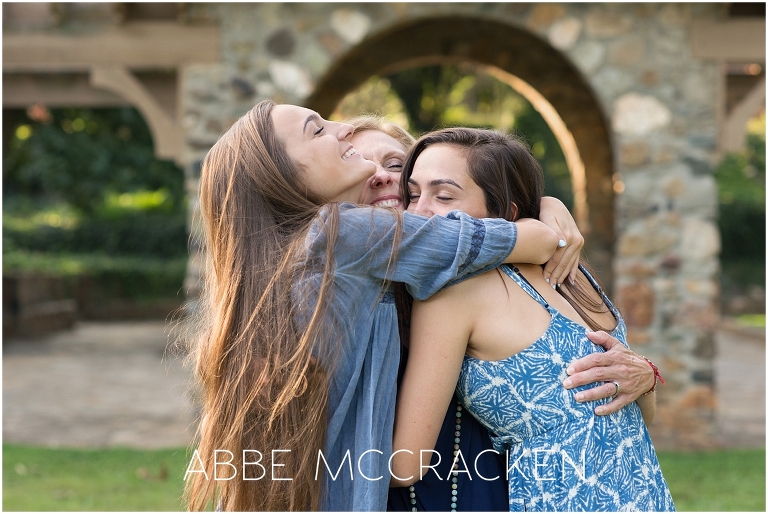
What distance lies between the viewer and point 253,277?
172cm

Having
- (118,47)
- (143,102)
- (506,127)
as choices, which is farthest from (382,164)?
(118,47)

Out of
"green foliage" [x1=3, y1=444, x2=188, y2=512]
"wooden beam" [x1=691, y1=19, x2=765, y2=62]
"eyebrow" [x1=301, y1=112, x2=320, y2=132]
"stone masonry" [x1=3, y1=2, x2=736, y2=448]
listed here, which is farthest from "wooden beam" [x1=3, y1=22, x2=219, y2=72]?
"eyebrow" [x1=301, y1=112, x2=320, y2=132]

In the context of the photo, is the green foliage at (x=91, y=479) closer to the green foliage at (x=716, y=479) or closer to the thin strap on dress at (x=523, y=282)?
the green foliage at (x=716, y=479)

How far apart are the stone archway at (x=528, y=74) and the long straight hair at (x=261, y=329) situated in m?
5.91

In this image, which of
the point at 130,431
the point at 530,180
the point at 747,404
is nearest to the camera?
the point at 530,180

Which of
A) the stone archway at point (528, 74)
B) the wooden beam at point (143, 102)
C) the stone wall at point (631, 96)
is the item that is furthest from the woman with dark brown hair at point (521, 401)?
the stone archway at point (528, 74)

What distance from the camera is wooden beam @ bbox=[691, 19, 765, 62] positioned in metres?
5.36

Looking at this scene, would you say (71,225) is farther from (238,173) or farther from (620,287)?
(238,173)

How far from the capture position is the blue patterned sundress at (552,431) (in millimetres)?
1673

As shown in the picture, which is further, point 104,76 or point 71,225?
point 71,225

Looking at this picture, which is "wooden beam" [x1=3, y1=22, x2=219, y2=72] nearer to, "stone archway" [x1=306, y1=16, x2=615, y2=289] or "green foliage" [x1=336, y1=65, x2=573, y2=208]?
"stone archway" [x1=306, y1=16, x2=615, y2=289]

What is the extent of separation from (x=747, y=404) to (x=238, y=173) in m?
6.56

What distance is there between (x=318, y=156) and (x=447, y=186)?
30 cm

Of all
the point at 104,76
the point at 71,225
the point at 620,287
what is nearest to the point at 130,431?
the point at 104,76
